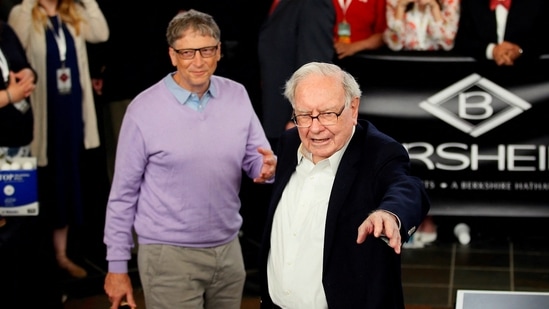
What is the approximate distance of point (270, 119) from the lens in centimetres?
857

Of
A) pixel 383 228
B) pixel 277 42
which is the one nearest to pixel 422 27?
pixel 277 42

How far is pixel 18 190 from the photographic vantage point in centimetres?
713

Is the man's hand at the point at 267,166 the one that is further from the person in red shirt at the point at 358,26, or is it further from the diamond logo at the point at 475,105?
the diamond logo at the point at 475,105

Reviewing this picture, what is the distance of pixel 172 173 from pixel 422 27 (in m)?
3.79

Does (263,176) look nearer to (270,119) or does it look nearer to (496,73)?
(270,119)

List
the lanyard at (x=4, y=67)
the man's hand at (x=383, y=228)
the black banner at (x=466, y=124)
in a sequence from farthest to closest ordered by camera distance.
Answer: the black banner at (x=466, y=124) → the lanyard at (x=4, y=67) → the man's hand at (x=383, y=228)

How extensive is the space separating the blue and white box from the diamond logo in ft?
10.1

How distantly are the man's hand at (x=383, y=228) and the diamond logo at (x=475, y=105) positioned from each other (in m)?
4.79

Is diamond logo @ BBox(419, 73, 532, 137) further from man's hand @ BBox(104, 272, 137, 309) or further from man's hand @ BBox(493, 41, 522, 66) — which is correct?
man's hand @ BBox(104, 272, 137, 309)

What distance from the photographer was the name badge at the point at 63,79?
834 cm

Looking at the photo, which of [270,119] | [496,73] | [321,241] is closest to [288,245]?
[321,241]

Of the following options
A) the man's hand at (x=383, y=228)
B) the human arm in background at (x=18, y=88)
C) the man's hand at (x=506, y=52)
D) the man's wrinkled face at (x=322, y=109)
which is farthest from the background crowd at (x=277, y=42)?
the man's hand at (x=383, y=228)

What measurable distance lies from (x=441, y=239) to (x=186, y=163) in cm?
405

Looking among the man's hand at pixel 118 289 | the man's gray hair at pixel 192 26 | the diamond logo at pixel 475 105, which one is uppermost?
the man's gray hair at pixel 192 26
